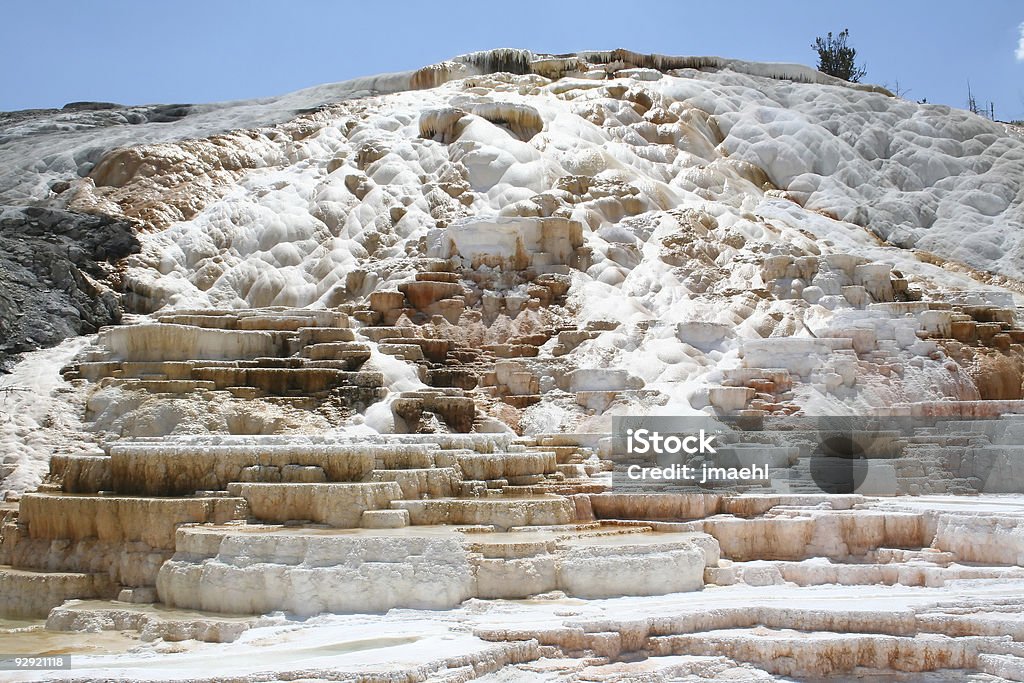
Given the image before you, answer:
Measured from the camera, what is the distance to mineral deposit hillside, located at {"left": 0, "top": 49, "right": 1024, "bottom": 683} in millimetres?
7887

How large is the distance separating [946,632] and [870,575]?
168 cm

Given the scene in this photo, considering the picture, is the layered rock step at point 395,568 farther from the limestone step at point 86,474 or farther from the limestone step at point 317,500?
the limestone step at point 86,474

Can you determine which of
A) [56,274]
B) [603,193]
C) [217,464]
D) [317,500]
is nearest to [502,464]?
[317,500]

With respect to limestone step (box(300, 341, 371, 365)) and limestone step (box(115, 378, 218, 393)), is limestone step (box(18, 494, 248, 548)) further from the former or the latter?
limestone step (box(300, 341, 371, 365))

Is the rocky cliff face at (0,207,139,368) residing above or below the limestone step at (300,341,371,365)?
above

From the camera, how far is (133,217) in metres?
17.7

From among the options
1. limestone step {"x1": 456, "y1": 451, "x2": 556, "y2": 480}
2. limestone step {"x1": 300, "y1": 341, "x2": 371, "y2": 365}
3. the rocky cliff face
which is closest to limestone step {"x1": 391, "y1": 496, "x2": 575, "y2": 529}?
limestone step {"x1": 456, "y1": 451, "x2": 556, "y2": 480}

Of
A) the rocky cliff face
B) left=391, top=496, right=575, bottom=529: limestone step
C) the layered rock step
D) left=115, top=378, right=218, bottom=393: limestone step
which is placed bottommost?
the layered rock step

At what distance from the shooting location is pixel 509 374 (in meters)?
14.0

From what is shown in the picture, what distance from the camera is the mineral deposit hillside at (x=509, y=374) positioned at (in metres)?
7.89

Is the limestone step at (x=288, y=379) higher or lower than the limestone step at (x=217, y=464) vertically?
higher
